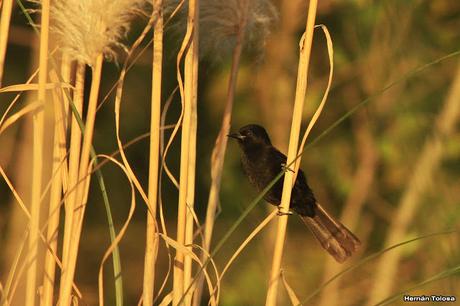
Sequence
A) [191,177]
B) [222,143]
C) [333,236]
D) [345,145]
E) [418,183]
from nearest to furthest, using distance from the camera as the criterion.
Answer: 1. [191,177]
2. [222,143]
3. [333,236]
4. [418,183]
5. [345,145]

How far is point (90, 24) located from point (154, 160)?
36 cm

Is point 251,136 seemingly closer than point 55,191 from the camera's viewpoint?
No

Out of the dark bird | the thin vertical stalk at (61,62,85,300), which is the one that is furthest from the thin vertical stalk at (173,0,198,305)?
the dark bird

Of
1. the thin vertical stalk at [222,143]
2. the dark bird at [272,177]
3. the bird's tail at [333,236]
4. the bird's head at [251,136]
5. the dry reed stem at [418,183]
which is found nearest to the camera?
the thin vertical stalk at [222,143]

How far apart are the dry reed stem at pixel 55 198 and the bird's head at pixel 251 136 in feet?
4.57

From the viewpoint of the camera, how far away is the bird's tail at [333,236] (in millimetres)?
2959

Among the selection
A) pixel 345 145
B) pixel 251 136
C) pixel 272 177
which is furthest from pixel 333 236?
pixel 345 145

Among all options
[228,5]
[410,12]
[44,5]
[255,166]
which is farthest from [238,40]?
[410,12]

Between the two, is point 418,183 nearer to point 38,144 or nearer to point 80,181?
point 80,181

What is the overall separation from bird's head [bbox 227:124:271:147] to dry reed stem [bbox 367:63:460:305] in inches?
53.1

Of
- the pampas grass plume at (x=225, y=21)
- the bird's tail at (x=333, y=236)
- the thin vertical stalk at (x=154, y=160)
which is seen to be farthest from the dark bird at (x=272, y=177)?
the thin vertical stalk at (x=154, y=160)

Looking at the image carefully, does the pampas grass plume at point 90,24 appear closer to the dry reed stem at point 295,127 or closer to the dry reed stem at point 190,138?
the dry reed stem at point 190,138

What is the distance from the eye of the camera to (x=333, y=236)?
308 centimetres

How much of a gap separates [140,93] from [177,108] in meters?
0.36
